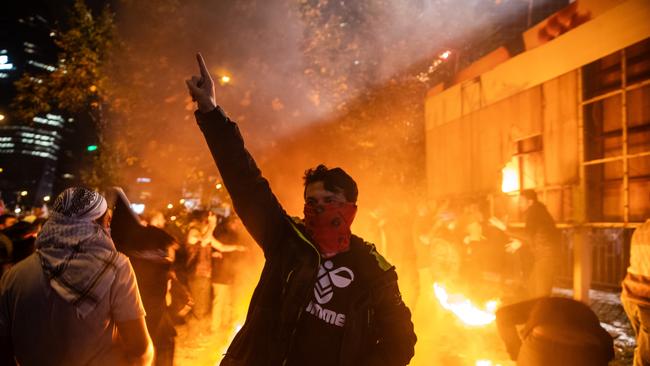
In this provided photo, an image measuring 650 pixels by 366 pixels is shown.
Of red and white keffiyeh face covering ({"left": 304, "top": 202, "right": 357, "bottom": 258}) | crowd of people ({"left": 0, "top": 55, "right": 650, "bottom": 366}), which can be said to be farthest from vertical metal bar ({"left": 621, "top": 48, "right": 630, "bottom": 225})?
red and white keffiyeh face covering ({"left": 304, "top": 202, "right": 357, "bottom": 258})

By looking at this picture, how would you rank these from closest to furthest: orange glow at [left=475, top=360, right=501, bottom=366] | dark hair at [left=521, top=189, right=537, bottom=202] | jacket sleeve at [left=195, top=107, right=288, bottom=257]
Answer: jacket sleeve at [left=195, top=107, right=288, bottom=257] < orange glow at [left=475, top=360, right=501, bottom=366] < dark hair at [left=521, top=189, right=537, bottom=202]

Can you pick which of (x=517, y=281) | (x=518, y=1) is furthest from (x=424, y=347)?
(x=518, y=1)

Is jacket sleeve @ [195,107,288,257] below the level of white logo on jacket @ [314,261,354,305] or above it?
above

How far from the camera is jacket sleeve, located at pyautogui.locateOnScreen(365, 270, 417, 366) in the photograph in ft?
5.70

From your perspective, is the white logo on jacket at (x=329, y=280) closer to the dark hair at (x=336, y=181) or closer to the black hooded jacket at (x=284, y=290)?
the black hooded jacket at (x=284, y=290)

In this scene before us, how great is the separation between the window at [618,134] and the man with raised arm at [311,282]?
20.9ft

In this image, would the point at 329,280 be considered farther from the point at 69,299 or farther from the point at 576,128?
the point at 576,128

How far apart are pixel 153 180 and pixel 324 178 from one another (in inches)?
432

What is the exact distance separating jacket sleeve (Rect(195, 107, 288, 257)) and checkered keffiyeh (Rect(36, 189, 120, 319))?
2.86 ft

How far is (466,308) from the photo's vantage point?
23.6 ft

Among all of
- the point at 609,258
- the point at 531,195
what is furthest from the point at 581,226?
the point at 609,258

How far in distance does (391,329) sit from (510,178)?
27.3 feet

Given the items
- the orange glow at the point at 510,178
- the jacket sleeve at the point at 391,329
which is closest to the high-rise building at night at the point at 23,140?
the orange glow at the point at 510,178

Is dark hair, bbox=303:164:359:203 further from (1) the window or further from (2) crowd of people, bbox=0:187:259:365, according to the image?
(1) the window
